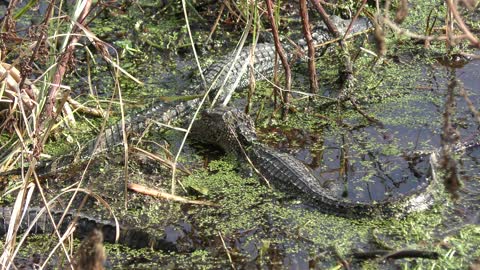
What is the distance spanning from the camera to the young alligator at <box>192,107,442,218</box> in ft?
14.6

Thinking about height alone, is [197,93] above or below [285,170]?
above

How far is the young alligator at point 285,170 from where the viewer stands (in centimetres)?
445

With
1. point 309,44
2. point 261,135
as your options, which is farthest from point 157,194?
point 309,44

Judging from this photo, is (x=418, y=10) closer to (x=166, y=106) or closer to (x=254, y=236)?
(x=166, y=106)

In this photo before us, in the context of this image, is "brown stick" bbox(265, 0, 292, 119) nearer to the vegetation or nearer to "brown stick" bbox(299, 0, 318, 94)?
the vegetation

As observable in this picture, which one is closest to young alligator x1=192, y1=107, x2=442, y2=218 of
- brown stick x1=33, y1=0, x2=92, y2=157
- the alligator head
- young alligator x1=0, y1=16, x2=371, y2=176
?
the alligator head

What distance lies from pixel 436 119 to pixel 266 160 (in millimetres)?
1220

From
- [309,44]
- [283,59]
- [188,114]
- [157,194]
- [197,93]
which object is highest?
[309,44]

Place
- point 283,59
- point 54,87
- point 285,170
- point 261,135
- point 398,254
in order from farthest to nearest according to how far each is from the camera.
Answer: point 261,135 → point 283,59 → point 285,170 → point 54,87 → point 398,254

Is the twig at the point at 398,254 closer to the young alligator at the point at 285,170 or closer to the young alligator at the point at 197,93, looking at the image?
the young alligator at the point at 285,170

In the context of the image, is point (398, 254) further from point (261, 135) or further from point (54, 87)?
point (54, 87)

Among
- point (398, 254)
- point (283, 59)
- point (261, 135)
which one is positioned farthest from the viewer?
point (261, 135)

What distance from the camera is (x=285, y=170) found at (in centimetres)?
496

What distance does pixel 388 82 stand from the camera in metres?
6.12
